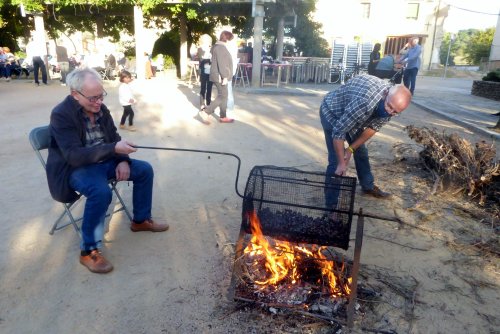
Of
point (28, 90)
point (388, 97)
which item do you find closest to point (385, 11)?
point (28, 90)

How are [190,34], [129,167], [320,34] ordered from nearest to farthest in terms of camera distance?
1. [129,167]
2. [190,34]
3. [320,34]

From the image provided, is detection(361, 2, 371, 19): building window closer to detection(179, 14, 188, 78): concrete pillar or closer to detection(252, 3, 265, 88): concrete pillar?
detection(179, 14, 188, 78): concrete pillar

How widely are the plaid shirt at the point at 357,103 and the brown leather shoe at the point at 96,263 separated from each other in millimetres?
2089

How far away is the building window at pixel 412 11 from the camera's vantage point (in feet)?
110

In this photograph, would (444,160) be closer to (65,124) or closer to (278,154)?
(278,154)

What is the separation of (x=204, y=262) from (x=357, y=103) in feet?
5.95

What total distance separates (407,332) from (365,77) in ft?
6.76

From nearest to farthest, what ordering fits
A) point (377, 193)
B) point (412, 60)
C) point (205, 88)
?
point (377, 193), point (205, 88), point (412, 60)

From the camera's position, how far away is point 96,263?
2.94 meters

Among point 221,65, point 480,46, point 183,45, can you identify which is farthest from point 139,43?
point 480,46

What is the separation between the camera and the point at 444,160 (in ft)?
15.7

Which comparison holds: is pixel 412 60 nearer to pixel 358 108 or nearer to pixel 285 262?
pixel 358 108

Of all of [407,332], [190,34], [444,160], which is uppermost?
[190,34]

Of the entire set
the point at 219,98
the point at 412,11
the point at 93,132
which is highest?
the point at 412,11
